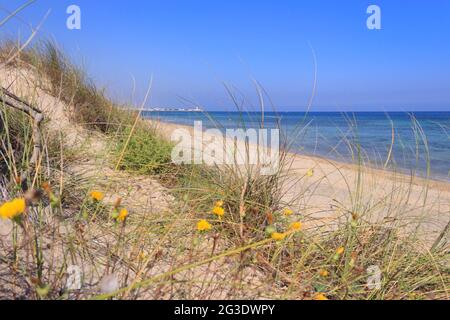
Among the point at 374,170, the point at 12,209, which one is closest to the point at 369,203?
the point at 374,170

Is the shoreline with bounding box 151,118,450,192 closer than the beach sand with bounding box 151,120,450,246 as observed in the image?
No

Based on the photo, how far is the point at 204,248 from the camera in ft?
4.65

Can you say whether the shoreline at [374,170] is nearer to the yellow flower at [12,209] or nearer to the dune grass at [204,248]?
the dune grass at [204,248]

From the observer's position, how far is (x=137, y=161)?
9.87ft

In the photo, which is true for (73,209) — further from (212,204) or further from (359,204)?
(359,204)

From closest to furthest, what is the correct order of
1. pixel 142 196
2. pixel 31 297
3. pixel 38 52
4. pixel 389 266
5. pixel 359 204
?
pixel 31 297
pixel 389 266
pixel 359 204
pixel 142 196
pixel 38 52

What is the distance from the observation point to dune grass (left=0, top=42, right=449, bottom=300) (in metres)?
1.16

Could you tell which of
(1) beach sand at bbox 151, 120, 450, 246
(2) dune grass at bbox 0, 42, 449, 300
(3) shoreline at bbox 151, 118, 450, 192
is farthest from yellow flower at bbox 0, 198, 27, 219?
(3) shoreline at bbox 151, 118, 450, 192

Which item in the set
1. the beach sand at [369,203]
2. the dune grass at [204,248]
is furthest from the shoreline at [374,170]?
the dune grass at [204,248]

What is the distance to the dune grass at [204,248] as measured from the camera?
1.16 metres

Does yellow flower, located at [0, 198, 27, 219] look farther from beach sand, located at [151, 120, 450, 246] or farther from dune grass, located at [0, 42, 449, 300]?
beach sand, located at [151, 120, 450, 246]

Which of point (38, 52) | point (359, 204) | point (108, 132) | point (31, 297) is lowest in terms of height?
point (31, 297)
